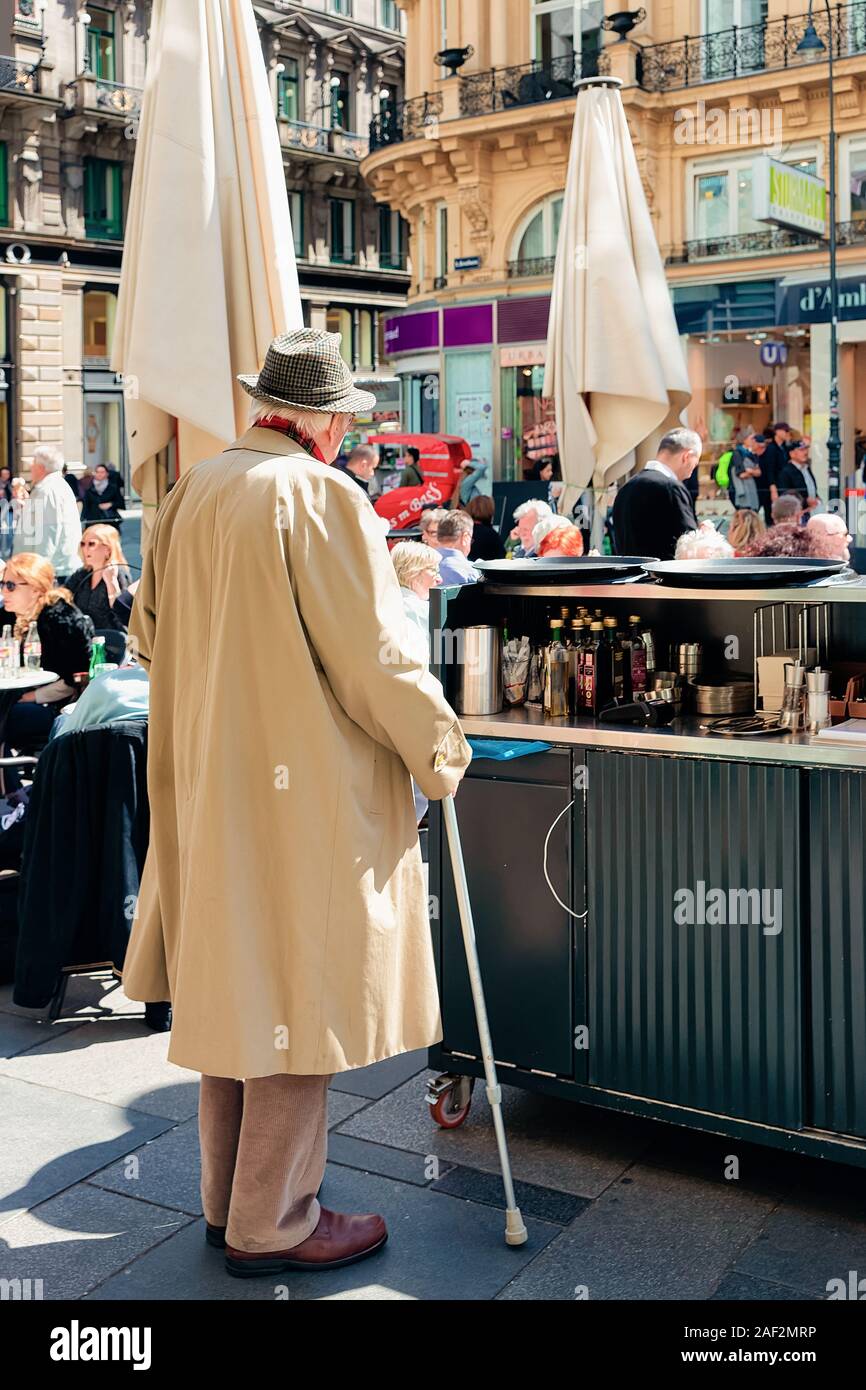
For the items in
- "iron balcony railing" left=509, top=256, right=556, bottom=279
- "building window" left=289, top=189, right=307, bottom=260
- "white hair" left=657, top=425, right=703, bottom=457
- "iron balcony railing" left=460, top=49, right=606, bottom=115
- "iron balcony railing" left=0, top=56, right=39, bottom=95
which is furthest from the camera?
"building window" left=289, top=189, right=307, bottom=260

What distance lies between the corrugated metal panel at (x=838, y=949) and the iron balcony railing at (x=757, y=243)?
21.1 meters

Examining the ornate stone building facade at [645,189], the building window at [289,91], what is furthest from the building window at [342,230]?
the ornate stone building facade at [645,189]

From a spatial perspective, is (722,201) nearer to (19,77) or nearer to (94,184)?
(94,184)

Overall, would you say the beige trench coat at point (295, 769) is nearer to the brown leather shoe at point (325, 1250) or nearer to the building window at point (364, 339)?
the brown leather shoe at point (325, 1250)

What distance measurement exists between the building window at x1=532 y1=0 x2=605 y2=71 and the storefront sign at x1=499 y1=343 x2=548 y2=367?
16.9ft

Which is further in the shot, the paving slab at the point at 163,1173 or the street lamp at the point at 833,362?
the street lamp at the point at 833,362

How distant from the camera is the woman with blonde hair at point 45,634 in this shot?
7.40 m

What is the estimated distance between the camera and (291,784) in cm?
324

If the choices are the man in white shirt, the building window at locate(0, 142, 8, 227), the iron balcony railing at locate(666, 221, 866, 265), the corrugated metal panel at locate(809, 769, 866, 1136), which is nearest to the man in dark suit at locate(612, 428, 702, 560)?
the corrugated metal panel at locate(809, 769, 866, 1136)

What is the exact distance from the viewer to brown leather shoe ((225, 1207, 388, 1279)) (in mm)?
3393

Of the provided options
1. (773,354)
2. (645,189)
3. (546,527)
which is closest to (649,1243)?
(546,527)

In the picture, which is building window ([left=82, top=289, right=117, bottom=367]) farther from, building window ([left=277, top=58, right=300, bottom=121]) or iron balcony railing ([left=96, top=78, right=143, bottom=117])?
building window ([left=277, top=58, right=300, bottom=121])

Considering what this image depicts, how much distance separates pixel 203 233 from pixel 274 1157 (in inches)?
137
